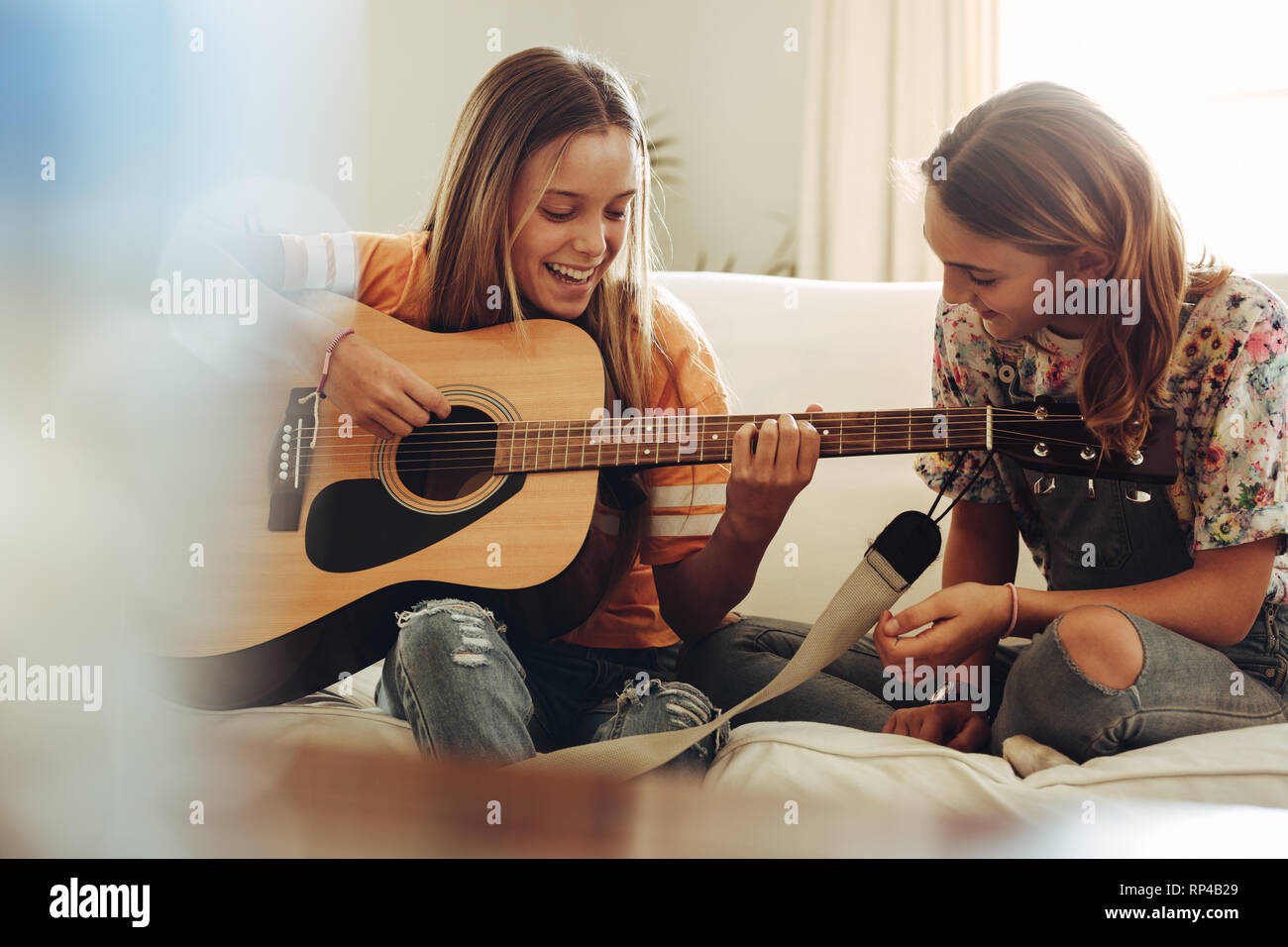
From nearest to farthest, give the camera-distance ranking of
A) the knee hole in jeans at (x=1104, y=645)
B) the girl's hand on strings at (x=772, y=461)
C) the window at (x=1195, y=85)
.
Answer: the knee hole in jeans at (x=1104, y=645) < the girl's hand on strings at (x=772, y=461) < the window at (x=1195, y=85)

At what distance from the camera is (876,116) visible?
6.10ft

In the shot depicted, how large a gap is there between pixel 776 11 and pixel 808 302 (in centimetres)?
99

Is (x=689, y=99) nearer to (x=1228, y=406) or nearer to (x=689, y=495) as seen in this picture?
(x=689, y=495)

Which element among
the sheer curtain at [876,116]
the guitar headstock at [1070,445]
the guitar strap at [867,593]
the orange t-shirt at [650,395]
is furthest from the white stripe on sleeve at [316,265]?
the sheer curtain at [876,116]

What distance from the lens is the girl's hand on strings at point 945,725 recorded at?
0.78 metres

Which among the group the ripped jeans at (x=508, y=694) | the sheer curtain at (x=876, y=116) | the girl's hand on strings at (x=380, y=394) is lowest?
the ripped jeans at (x=508, y=694)

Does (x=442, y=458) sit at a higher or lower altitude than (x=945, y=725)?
higher

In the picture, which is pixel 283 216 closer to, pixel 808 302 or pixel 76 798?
pixel 76 798

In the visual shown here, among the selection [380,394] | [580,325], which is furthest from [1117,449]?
[380,394]

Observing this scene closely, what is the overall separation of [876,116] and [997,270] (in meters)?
Result: 1.27

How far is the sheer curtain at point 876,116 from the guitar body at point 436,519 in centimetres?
121

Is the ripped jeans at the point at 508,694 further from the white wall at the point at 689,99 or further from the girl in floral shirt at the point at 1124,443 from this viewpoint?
the white wall at the point at 689,99

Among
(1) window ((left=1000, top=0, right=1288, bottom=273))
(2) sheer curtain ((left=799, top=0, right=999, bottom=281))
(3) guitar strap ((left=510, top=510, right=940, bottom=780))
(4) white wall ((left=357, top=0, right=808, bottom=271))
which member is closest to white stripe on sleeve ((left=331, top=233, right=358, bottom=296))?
(3) guitar strap ((left=510, top=510, right=940, bottom=780))
